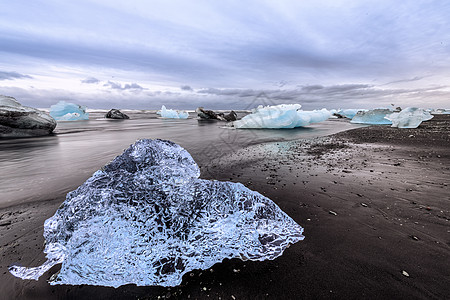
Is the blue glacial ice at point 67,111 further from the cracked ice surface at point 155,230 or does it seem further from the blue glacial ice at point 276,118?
the cracked ice surface at point 155,230

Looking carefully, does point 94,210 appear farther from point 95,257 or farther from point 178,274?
point 178,274

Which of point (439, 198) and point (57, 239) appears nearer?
point (57, 239)

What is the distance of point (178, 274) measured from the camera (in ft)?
5.06

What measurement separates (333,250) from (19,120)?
1508 centimetres

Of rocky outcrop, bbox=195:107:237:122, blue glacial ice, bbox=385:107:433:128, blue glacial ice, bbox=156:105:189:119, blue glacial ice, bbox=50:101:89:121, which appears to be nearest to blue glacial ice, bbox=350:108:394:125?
blue glacial ice, bbox=385:107:433:128

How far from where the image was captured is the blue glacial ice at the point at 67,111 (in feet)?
74.9

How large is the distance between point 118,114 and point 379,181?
34.9 metres

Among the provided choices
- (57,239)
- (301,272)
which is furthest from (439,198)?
(57,239)

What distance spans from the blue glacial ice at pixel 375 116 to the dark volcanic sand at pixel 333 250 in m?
19.6

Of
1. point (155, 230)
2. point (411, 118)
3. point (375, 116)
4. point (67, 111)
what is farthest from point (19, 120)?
point (375, 116)

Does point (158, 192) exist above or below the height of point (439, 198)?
above

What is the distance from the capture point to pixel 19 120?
10.2m

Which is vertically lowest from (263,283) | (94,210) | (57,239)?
(263,283)

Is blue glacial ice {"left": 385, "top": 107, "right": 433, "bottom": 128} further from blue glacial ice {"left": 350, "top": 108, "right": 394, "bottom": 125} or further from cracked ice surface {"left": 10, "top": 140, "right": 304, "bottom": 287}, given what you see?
cracked ice surface {"left": 10, "top": 140, "right": 304, "bottom": 287}
